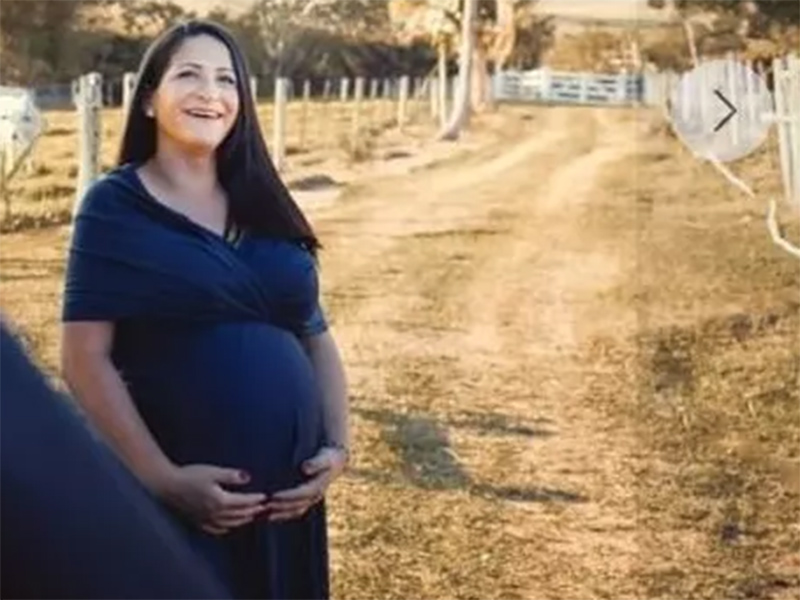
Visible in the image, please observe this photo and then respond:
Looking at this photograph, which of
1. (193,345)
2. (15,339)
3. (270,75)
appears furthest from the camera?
(270,75)

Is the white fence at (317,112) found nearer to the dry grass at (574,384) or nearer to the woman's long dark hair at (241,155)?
the dry grass at (574,384)

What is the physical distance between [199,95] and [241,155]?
0.21ft

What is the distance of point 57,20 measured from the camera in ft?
9.48

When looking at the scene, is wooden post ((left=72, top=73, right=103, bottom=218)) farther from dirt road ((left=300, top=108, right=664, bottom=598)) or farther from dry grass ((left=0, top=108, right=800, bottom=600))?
dirt road ((left=300, top=108, right=664, bottom=598))

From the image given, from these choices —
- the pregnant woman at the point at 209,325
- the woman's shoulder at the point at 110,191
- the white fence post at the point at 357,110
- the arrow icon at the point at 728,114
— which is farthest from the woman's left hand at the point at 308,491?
the arrow icon at the point at 728,114

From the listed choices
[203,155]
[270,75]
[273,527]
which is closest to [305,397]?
[273,527]

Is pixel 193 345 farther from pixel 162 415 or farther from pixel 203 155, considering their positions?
pixel 203 155

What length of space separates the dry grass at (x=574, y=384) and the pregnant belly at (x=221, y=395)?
1.47m

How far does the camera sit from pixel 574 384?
116 inches

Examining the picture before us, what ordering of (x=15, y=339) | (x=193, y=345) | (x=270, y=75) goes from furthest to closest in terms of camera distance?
1. (x=270, y=75)
2. (x=193, y=345)
3. (x=15, y=339)

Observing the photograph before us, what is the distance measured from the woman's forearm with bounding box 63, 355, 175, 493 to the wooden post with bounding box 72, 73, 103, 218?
136 cm

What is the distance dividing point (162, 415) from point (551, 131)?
1.69 meters

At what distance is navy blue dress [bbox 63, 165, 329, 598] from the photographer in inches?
55.0

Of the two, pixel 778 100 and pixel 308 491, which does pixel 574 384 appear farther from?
pixel 308 491
